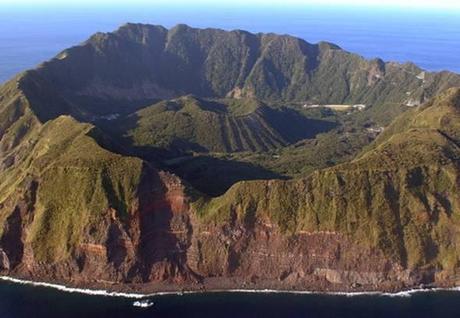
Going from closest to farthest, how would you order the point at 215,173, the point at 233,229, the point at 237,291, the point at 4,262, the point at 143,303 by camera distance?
the point at 143,303 < the point at 237,291 < the point at 233,229 < the point at 4,262 < the point at 215,173

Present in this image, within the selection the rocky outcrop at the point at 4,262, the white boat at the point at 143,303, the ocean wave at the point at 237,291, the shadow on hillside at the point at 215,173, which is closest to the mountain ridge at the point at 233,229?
the rocky outcrop at the point at 4,262

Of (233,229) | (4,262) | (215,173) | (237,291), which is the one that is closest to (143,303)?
(237,291)

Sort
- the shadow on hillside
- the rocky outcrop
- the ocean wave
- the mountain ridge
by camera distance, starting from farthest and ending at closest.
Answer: the shadow on hillside → the rocky outcrop → the mountain ridge → the ocean wave

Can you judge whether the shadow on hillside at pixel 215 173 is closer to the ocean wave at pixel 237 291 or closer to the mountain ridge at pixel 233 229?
the mountain ridge at pixel 233 229

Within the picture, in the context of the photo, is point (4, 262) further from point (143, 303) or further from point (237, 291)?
point (237, 291)

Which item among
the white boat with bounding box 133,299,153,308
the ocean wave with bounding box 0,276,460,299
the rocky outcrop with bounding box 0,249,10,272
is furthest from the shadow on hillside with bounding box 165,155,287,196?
the rocky outcrop with bounding box 0,249,10,272

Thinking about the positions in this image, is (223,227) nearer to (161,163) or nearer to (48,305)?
(48,305)

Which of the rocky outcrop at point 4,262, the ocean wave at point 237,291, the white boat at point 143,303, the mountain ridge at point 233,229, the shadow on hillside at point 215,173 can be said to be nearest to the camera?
the white boat at point 143,303

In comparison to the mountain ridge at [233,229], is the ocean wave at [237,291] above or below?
below

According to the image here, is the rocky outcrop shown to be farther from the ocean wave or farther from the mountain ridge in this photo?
the ocean wave

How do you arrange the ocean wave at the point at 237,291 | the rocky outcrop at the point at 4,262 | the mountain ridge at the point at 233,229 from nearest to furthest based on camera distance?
the ocean wave at the point at 237,291 < the mountain ridge at the point at 233,229 < the rocky outcrop at the point at 4,262

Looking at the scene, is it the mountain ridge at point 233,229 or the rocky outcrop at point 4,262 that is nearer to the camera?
the mountain ridge at point 233,229

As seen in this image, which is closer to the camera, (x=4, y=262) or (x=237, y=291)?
(x=237, y=291)
